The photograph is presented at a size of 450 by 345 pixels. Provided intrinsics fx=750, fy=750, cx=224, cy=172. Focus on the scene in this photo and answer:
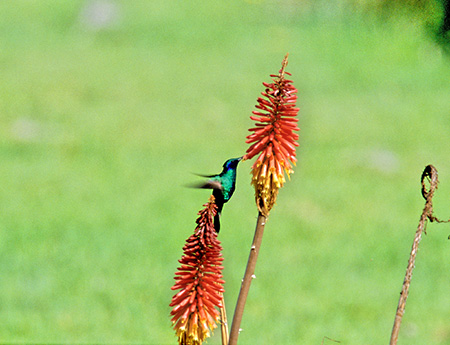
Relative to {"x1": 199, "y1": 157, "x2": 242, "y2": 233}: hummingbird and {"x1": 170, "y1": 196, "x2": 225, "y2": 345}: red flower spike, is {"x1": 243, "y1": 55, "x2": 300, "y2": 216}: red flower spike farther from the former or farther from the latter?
{"x1": 199, "y1": 157, "x2": 242, "y2": 233}: hummingbird

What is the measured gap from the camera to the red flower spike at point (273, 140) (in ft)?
5.51

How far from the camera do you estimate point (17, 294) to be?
19.8 feet

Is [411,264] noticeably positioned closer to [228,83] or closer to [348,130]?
[348,130]

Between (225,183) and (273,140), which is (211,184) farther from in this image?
(273,140)

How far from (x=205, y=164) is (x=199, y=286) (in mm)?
7715

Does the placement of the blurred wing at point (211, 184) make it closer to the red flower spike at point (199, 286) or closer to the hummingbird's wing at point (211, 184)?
the hummingbird's wing at point (211, 184)

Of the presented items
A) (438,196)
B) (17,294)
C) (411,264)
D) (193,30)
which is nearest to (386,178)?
(438,196)

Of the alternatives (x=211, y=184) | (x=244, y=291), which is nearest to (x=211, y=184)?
(x=211, y=184)

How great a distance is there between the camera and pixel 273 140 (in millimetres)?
1738

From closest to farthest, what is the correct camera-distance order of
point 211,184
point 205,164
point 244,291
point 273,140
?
point 244,291 → point 273,140 → point 211,184 → point 205,164

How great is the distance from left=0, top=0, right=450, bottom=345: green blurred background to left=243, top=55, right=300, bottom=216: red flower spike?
1075 mm

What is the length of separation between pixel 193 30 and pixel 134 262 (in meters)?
8.68

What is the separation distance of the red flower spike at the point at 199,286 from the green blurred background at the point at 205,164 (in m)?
1.38

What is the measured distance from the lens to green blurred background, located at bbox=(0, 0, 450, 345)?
230 inches
